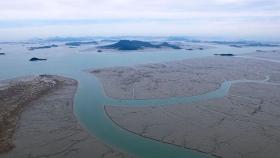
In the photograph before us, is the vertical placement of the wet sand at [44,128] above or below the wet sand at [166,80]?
below

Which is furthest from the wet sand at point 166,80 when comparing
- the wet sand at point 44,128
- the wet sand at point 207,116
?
the wet sand at point 44,128

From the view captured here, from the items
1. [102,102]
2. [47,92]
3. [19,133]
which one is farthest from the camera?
[47,92]

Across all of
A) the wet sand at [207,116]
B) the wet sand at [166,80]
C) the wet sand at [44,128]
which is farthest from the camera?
the wet sand at [166,80]

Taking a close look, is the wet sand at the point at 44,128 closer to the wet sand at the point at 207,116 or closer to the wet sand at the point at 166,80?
the wet sand at the point at 207,116

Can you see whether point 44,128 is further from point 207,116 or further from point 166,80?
point 166,80

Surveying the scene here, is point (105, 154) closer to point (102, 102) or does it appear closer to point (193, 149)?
point (193, 149)

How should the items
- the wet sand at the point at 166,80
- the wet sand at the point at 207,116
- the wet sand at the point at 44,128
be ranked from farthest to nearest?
the wet sand at the point at 166,80
the wet sand at the point at 207,116
the wet sand at the point at 44,128

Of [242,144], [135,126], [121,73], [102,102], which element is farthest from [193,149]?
[121,73]

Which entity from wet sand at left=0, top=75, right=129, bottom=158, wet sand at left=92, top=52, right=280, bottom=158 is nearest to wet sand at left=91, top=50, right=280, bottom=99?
wet sand at left=92, top=52, right=280, bottom=158
